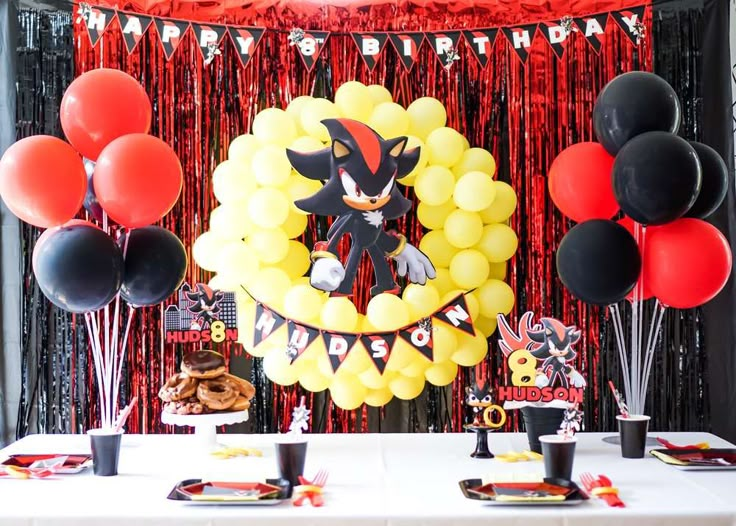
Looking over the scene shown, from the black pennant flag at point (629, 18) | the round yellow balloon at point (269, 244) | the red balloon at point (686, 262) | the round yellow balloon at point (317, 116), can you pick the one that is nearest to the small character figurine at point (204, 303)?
the round yellow balloon at point (269, 244)

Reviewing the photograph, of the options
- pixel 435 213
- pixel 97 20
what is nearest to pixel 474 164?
pixel 435 213

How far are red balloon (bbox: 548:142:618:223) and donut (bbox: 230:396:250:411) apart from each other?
4.19 ft

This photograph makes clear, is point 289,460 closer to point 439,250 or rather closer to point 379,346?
point 379,346

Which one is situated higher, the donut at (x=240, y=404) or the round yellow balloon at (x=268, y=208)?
the round yellow balloon at (x=268, y=208)

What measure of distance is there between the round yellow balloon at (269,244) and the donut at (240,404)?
0.62 meters

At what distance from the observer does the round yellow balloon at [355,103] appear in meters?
3.13

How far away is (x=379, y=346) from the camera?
3059mm

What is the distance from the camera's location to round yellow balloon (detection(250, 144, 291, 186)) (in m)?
3.03

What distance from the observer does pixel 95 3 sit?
3441 millimetres

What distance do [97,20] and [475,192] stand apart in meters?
1.77

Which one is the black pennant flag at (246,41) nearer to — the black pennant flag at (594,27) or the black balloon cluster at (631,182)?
the black pennant flag at (594,27)

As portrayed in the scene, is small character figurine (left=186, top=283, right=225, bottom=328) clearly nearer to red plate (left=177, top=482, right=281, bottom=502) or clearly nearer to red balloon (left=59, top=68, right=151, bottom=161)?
red balloon (left=59, top=68, right=151, bottom=161)

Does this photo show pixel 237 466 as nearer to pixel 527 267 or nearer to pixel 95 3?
pixel 527 267

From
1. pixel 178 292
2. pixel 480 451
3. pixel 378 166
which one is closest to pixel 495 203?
pixel 378 166
